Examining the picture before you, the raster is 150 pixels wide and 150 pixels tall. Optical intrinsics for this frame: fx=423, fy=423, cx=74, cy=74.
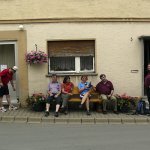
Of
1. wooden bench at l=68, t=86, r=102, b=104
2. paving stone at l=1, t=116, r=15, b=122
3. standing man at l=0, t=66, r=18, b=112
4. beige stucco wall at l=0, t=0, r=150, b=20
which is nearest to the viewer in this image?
paving stone at l=1, t=116, r=15, b=122

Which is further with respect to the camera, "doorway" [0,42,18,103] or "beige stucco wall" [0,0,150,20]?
"doorway" [0,42,18,103]

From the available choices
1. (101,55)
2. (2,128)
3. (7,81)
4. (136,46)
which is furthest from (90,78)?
(2,128)

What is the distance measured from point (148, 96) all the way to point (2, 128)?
198 inches

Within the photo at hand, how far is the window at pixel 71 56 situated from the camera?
15.0 meters

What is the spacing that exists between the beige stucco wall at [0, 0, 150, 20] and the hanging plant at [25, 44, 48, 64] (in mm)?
1273

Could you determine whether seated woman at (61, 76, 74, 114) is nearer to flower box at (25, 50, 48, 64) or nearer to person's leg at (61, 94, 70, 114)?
person's leg at (61, 94, 70, 114)

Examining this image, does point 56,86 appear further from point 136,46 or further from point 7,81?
→ point 136,46

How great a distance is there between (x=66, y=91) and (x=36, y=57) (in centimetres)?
160

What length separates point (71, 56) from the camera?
15.0 meters

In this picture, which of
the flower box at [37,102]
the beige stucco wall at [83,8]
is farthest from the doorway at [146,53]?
the flower box at [37,102]

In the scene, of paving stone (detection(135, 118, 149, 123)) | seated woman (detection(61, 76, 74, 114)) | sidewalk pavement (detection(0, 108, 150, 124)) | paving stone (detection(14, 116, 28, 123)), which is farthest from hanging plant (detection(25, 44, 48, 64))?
paving stone (detection(135, 118, 149, 123))

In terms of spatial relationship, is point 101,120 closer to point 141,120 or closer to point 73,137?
point 141,120

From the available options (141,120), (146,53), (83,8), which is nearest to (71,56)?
(83,8)

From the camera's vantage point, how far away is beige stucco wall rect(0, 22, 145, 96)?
14.8 meters
